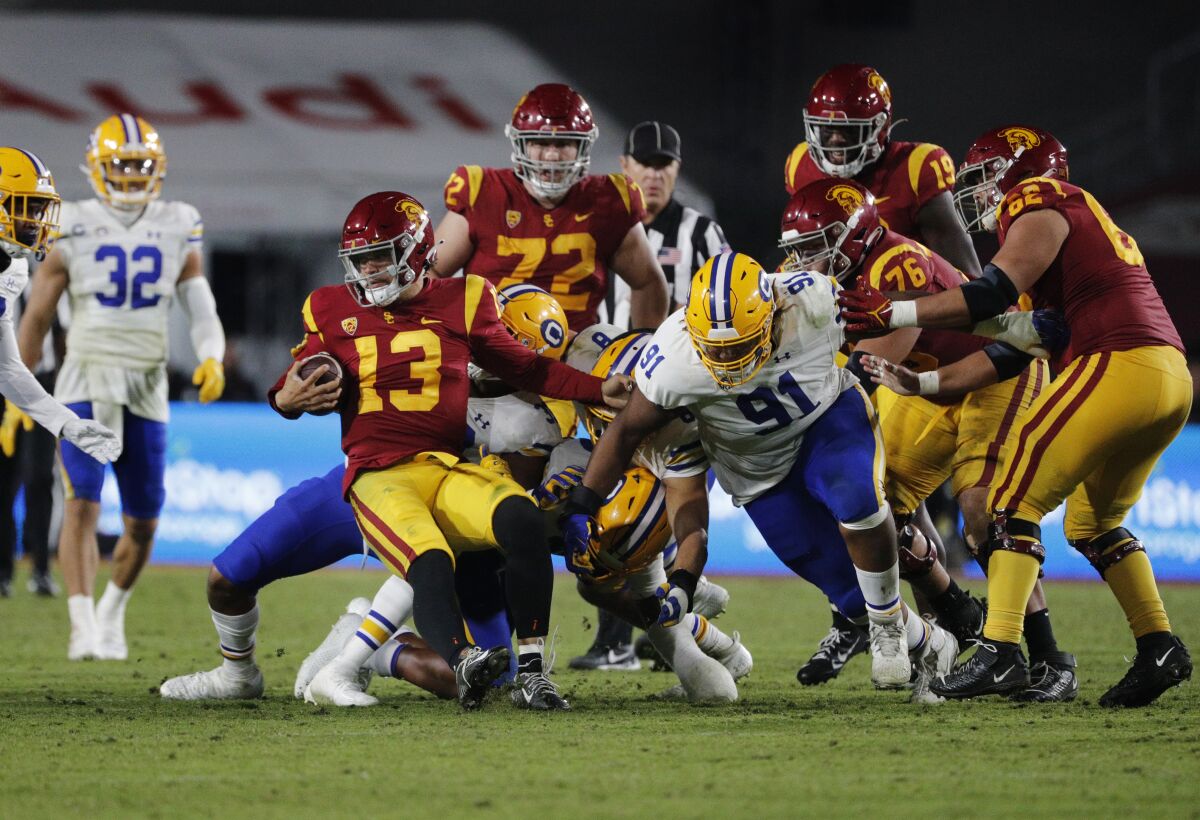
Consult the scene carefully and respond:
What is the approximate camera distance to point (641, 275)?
6207 millimetres

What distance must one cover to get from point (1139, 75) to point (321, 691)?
14.2m

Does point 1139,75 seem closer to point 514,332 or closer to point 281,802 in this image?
point 514,332

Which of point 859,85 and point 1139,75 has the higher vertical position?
point 1139,75

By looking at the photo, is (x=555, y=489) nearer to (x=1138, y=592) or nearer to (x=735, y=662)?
(x=735, y=662)

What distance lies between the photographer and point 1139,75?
16.8 metres

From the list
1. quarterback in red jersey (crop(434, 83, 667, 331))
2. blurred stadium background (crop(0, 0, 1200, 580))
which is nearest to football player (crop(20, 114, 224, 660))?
quarterback in red jersey (crop(434, 83, 667, 331))

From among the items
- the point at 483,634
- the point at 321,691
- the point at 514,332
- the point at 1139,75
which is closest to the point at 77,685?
the point at 321,691

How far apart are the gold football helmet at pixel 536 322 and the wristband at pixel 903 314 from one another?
1.16 metres

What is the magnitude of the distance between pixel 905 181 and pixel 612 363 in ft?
5.02

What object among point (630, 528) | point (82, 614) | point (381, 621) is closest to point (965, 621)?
point (630, 528)

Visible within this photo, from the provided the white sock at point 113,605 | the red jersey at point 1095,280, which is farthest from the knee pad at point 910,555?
the white sock at point 113,605

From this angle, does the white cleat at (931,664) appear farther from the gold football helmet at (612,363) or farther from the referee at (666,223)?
the referee at (666,223)

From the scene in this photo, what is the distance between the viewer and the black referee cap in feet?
24.1

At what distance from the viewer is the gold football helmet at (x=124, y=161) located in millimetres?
7109
